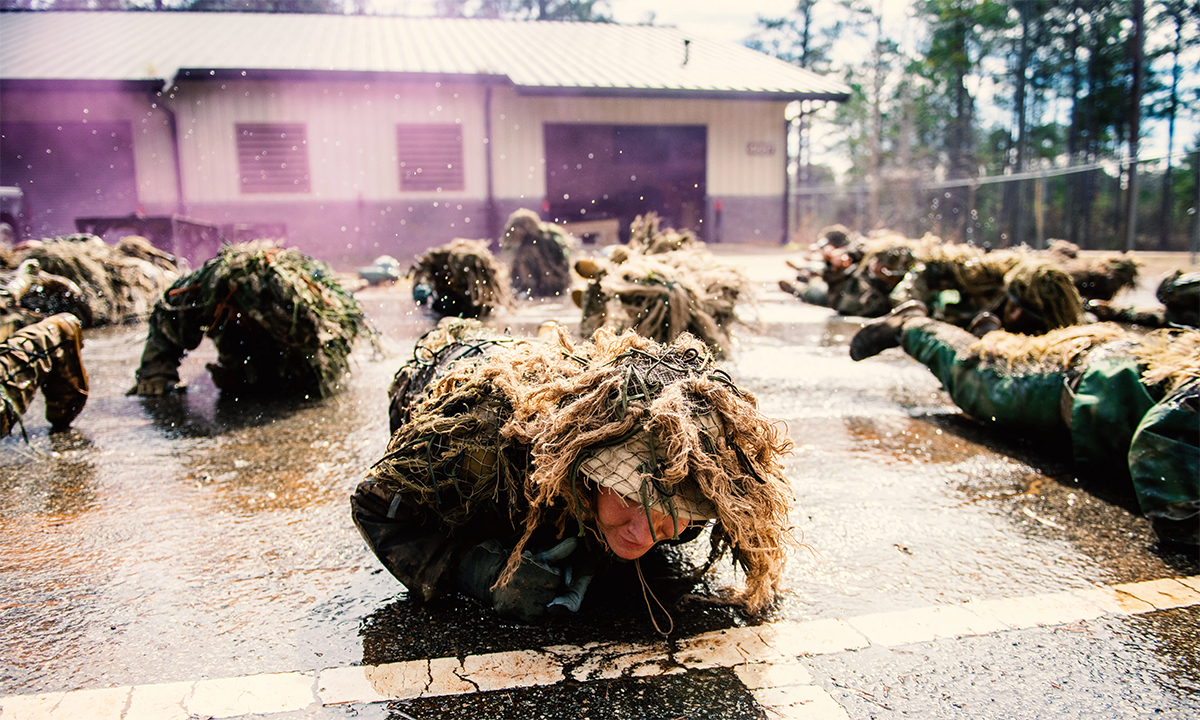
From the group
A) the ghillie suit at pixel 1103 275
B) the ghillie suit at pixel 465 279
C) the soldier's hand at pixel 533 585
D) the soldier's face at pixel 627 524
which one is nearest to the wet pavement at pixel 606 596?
the soldier's hand at pixel 533 585

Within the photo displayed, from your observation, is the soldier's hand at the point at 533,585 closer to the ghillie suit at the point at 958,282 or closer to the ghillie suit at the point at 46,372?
the ghillie suit at the point at 46,372

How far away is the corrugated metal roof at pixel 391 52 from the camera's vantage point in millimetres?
14164

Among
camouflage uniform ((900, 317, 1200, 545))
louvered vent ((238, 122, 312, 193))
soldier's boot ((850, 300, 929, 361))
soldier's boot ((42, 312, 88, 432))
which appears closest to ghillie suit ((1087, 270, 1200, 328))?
soldier's boot ((850, 300, 929, 361))

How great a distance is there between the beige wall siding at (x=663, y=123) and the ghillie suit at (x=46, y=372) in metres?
12.1

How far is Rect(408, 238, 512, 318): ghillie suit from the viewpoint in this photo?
24.5 feet

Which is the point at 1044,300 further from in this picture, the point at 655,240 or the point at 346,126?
the point at 346,126

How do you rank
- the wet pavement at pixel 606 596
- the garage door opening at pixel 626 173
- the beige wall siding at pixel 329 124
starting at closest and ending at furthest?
the wet pavement at pixel 606 596 < the beige wall siding at pixel 329 124 < the garage door opening at pixel 626 173

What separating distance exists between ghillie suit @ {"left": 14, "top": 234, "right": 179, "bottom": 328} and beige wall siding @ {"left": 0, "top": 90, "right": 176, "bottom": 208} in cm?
566

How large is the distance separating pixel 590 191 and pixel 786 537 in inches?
700

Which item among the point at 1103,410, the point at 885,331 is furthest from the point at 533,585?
the point at 885,331

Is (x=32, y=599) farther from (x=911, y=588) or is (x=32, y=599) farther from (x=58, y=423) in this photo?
(x=911, y=588)

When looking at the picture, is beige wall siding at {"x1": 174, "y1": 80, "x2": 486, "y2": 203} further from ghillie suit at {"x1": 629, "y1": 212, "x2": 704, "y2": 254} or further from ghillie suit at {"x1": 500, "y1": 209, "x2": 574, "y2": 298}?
ghillie suit at {"x1": 629, "y1": 212, "x2": 704, "y2": 254}

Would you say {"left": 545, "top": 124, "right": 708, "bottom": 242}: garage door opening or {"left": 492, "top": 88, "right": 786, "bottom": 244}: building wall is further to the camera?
{"left": 545, "top": 124, "right": 708, "bottom": 242}: garage door opening

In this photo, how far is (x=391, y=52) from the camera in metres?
15.6
